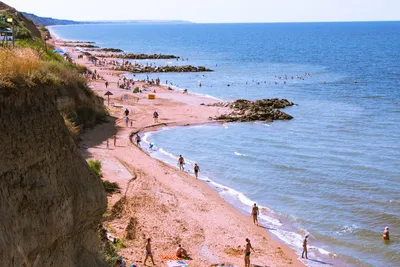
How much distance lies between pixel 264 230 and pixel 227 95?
142 ft

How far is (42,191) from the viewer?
10641 millimetres

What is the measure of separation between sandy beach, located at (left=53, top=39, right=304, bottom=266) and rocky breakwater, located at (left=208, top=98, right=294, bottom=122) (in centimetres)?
1356

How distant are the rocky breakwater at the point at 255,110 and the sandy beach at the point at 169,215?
13558mm

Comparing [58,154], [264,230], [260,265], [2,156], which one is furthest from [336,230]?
[2,156]

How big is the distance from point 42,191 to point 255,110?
4363cm

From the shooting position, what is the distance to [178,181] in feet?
100

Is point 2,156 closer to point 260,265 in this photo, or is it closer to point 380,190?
point 260,265

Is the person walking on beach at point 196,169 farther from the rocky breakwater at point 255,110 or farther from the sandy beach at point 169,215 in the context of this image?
the rocky breakwater at point 255,110

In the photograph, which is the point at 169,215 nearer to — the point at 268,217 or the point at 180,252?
the point at 180,252

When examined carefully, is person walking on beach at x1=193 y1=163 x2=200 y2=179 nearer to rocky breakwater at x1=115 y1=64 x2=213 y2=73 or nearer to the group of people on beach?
the group of people on beach

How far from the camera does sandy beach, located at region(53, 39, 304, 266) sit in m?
20.5

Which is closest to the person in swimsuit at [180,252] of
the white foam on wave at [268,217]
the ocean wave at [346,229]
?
the white foam on wave at [268,217]

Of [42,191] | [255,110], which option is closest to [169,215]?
[42,191]

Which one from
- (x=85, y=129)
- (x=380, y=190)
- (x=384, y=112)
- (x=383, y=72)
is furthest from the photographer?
(x=383, y=72)
